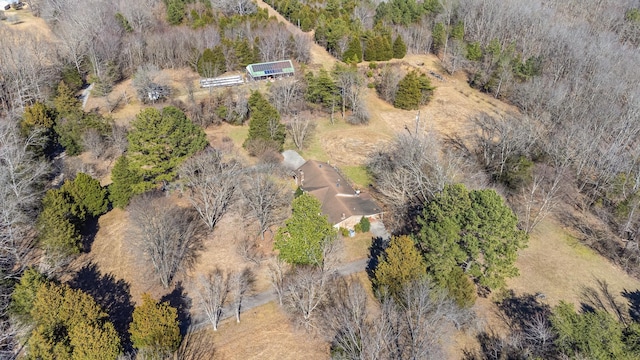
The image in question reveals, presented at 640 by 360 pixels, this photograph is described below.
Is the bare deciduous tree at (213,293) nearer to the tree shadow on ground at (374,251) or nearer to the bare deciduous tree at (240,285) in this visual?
the bare deciduous tree at (240,285)

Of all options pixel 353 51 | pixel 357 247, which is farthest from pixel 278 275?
pixel 353 51

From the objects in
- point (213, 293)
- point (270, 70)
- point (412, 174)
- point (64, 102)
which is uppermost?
point (64, 102)

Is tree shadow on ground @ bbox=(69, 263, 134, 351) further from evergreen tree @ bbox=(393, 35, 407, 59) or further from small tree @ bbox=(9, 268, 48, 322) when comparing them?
evergreen tree @ bbox=(393, 35, 407, 59)

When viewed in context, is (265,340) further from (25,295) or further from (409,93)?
(409,93)

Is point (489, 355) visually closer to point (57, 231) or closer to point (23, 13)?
point (57, 231)

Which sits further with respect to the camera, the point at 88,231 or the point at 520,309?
the point at 88,231

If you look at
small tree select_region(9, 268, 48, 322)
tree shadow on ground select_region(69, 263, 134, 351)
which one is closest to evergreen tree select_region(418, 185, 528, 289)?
tree shadow on ground select_region(69, 263, 134, 351)
